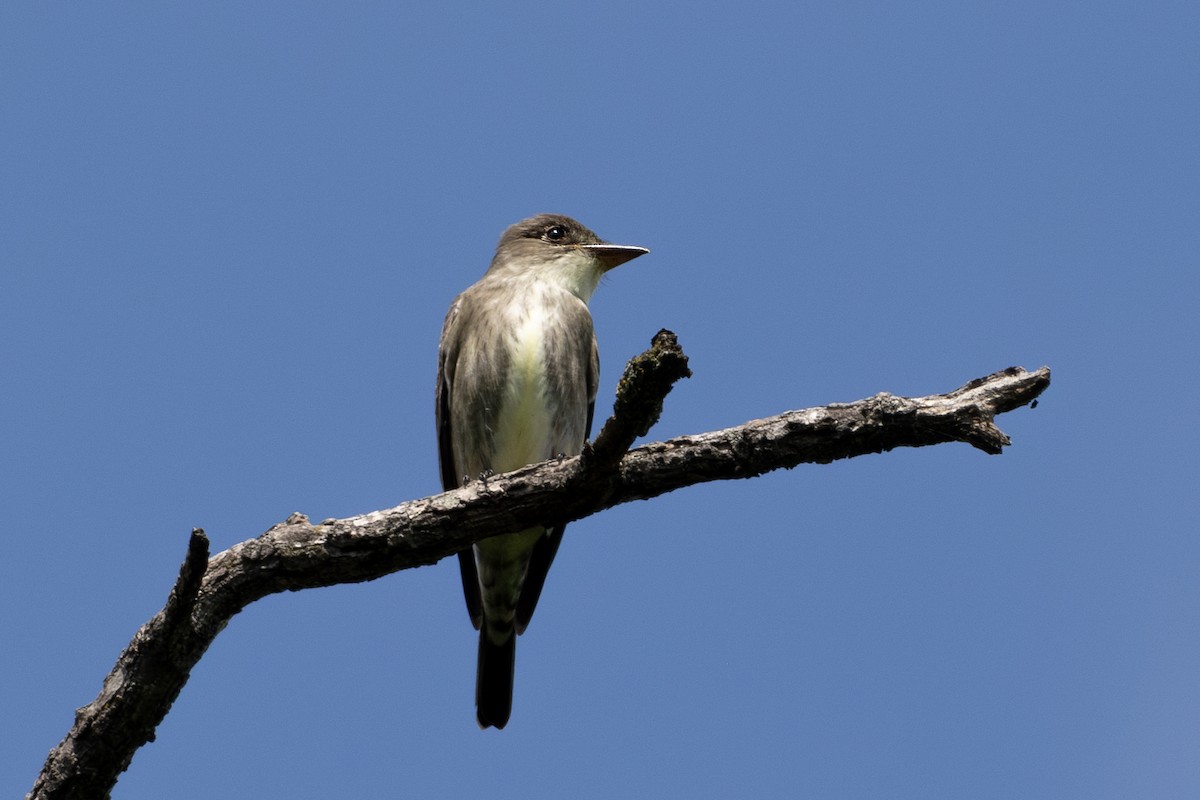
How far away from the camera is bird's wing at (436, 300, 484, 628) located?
384 inches

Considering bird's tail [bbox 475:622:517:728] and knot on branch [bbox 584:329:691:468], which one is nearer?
knot on branch [bbox 584:329:691:468]

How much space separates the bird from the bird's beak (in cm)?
38

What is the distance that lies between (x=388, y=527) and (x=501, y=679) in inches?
142

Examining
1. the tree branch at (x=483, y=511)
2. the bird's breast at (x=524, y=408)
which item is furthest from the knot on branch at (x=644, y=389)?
the bird's breast at (x=524, y=408)

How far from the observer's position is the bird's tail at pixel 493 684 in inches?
374

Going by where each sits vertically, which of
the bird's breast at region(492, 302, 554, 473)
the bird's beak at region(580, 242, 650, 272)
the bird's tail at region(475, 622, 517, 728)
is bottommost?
the bird's tail at region(475, 622, 517, 728)

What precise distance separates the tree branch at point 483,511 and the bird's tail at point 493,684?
3.31 meters

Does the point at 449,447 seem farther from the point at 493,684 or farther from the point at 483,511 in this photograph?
the point at 483,511

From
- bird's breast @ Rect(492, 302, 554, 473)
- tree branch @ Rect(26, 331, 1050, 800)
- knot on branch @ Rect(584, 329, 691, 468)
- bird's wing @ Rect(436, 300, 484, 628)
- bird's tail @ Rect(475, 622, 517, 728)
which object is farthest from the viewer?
bird's wing @ Rect(436, 300, 484, 628)

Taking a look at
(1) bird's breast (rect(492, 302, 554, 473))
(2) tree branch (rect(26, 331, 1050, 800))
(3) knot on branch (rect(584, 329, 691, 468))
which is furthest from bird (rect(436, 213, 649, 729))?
(3) knot on branch (rect(584, 329, 691, 468))

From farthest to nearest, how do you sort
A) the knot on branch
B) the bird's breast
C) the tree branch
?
the bird's breast, the tree branch, the knot on branch

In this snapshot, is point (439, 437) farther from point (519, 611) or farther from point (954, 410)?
point (954, 410)

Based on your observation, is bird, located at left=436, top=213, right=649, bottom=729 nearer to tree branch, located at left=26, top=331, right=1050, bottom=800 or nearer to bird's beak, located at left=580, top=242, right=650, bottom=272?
bird's beak, located at left=580, top=242, right=650, bottom=272

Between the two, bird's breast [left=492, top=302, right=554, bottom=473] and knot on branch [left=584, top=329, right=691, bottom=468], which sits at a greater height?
bird's breast [left=492, top=302, right=554, bottom=473]
